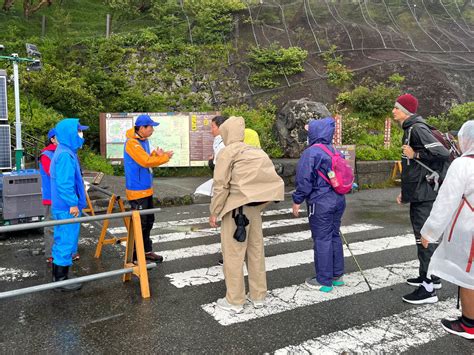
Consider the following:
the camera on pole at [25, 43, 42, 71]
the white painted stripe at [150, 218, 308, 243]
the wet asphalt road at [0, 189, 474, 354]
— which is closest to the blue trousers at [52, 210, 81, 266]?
the wet asphalt road at [0, 189, 474, 354]

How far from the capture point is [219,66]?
18.9m

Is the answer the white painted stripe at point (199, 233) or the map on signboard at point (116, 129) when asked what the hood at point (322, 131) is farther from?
the map on signboard at point (116, 129)

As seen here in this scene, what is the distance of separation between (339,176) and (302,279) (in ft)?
4.98

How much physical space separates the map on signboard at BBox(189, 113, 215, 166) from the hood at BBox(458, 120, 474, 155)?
10.5 meters

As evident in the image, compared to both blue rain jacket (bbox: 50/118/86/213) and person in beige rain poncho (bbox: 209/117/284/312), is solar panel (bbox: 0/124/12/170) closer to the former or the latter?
blue rain jacket (bbox: 50/118/86/213)

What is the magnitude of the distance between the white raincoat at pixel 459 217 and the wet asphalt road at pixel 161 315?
2.32 feet

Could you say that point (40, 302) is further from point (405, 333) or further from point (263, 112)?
point (263, 112)

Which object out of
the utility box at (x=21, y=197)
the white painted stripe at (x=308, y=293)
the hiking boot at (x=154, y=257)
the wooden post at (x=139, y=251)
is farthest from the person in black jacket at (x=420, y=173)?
the utility box at (x=21, y=197)

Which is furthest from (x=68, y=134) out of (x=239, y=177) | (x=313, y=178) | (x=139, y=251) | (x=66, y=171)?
(x=313, y=178)

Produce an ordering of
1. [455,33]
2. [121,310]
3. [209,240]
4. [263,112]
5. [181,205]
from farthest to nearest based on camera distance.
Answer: [455,33], [263,112], [181,205], [209,240], [121,310]

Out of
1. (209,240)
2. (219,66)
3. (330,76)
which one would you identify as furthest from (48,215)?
(330,76)

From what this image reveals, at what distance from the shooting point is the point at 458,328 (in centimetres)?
399

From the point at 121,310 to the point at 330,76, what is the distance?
54.4ft

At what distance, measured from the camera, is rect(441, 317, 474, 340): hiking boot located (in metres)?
3.89
